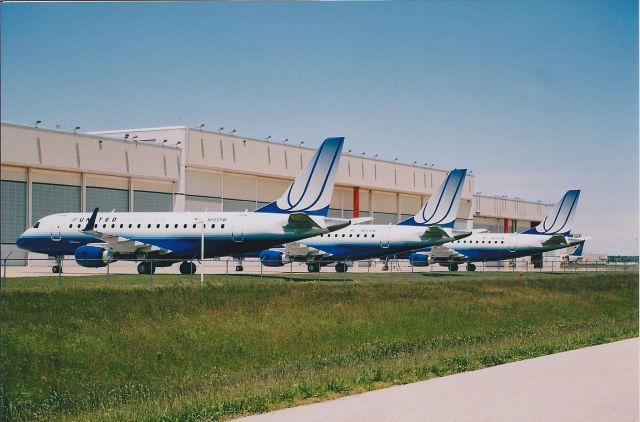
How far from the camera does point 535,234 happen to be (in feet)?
252

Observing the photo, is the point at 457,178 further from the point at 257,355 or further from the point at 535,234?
the point at 257,355

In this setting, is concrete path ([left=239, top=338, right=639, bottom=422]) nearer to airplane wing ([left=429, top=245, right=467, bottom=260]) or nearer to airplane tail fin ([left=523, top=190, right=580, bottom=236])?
airplane wing ([left=429, top=245, right=467, bottom=260])

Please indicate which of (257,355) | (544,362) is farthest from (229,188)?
(544,362)

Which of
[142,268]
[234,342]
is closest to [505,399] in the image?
[234,342]

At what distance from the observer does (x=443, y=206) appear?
65.6 meters

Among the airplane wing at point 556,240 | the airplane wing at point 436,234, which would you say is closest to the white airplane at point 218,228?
the airplane wing at point 436,234

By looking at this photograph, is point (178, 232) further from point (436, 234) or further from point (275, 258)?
point (436, 234)

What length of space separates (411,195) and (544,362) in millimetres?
77063

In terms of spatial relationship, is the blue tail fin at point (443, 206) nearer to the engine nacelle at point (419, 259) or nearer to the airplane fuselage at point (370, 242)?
the airplane fuselage at point (370, 242)

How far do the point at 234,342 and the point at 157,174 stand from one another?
41.9 metres

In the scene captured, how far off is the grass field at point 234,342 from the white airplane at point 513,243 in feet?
113

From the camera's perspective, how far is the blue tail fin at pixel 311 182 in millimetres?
47341

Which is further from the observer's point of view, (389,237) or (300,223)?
(389,237)

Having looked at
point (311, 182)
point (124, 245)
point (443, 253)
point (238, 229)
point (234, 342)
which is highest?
point (311, 182)
